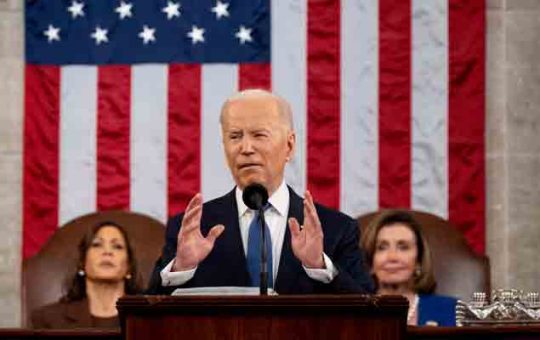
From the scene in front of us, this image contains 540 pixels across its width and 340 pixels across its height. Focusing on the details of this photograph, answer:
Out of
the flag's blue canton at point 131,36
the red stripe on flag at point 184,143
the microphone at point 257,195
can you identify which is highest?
the flag's blue canton at point 131,36

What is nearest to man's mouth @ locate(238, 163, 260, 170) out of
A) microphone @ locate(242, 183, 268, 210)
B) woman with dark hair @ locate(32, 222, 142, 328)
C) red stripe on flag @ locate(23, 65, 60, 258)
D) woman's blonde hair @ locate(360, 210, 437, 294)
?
microphone @ locate(242, 183, 268, 210)

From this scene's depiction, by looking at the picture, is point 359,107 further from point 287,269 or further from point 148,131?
point 287,269

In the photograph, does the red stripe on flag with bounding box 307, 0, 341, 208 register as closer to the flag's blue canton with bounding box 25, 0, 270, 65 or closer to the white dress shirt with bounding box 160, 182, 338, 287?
the flag's blue canton with bounding box 25, 0, 270, 65

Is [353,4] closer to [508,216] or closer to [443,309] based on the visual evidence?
[508,216]

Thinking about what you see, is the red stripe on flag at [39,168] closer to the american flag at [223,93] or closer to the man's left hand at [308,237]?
the american flag at [223,93]

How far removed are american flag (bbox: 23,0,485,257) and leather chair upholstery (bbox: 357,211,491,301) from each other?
97cm

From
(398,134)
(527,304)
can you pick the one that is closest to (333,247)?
(527,304)

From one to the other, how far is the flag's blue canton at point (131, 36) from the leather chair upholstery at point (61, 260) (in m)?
1.21

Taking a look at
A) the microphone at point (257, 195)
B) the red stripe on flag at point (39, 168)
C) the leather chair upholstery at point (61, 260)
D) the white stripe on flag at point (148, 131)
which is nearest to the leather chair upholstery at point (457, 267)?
the leather chair upholstery at point (61, 260)

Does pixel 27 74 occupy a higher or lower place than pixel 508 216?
higher

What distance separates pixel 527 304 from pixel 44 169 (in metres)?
4.23

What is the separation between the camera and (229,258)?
650cm

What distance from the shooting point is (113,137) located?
9438 millimetres

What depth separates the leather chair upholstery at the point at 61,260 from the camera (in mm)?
8547
